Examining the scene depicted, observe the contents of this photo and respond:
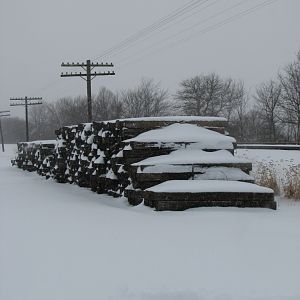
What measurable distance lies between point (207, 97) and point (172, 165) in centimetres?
5830

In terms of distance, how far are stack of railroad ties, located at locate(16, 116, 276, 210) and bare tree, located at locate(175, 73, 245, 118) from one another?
5390 centimetres

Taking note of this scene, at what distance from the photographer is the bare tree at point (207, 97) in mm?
64356

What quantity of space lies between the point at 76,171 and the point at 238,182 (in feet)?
20.9

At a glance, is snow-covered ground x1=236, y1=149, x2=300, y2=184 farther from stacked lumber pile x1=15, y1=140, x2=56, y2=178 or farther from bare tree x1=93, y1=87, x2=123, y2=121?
bare tree x1=93, y1=87, x2=123, y2=121

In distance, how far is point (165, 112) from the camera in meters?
72.1

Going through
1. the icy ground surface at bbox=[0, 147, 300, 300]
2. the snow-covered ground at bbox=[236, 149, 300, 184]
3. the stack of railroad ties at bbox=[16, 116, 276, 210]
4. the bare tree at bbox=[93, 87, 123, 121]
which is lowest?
the icy ground surface at bbox=[0, 147, 300, 300]

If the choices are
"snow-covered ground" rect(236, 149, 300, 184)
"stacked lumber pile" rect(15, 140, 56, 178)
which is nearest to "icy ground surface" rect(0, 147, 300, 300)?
"snow-covered ground" rect(236, 149, 300, 184)

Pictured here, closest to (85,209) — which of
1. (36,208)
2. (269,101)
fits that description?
(36,208)

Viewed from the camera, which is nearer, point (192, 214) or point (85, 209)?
point (192, 214)

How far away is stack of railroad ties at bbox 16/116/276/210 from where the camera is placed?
735 centimetres

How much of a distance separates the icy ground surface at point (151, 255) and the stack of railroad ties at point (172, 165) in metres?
0.27

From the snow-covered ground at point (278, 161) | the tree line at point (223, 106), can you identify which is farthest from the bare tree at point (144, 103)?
the snow-covered ground at point (278, 161)

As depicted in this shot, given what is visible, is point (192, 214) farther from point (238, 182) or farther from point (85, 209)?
point (85, 209)

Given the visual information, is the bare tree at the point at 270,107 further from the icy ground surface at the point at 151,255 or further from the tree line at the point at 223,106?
the icy ground surface at the point at 151,255
